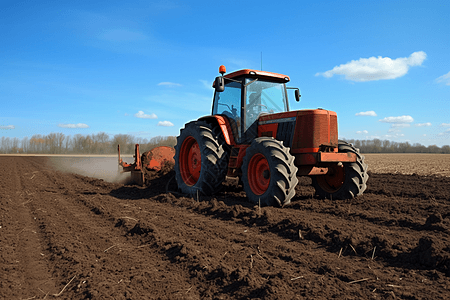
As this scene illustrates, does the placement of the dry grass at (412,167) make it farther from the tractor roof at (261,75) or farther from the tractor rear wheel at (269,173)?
the tractor rear wheel at (269,173)

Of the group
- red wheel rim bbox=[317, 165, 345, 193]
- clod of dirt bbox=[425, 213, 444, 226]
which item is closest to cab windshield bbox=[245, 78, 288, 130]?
red wheel rim bbox=[317, 165, 345, 193]

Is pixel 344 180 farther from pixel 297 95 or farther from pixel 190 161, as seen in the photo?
pixel 190 161

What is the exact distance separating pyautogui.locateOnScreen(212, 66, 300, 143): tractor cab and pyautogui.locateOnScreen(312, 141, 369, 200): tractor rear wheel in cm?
174

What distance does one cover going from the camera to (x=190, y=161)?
8203 mm

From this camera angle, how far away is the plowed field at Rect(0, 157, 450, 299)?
9.21 ft

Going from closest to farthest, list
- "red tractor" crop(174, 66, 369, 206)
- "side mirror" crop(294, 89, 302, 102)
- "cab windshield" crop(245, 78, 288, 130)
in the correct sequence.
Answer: "red tractor" crop(174, 66, 369, 206), "cab windshield" crop(245, 78, 288, 130), "side mirror" crop(294, 89, 302, 102)

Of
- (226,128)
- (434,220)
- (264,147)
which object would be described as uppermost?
(226,128)

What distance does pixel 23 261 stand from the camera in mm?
3668

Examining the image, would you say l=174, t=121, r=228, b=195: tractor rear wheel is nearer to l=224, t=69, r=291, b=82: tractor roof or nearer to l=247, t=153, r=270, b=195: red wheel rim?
l=247, t=153, r=270, b=195: red wheel rim

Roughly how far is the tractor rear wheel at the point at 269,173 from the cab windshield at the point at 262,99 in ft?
3.45

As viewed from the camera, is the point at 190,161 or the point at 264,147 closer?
the point at 264,147

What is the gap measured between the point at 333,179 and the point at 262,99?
2.35 meters

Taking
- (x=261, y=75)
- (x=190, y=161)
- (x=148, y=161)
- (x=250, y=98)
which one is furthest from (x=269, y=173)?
(x=148, y=161)

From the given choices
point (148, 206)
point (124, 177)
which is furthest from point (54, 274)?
point (124, 177)
